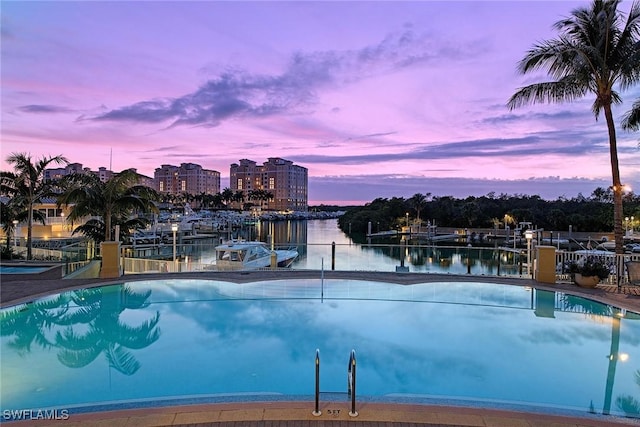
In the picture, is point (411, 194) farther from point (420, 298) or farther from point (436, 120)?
point (420, 298)

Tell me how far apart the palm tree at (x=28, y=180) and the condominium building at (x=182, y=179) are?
490 ft

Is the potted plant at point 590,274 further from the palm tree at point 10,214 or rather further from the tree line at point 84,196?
the palm tree at point 10,214

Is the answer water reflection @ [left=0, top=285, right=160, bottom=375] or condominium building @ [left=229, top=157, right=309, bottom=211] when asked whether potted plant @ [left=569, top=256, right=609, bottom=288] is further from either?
condominium building @ [left=229, top=157, right=309, bottom=211]

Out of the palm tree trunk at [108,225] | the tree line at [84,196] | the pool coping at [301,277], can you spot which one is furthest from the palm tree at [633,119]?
the palm tree trunk at [108,225]

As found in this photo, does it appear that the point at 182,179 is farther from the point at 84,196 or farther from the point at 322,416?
the point at 322,416

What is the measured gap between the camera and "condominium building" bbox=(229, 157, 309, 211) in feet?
511

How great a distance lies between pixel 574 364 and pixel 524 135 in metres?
27.6

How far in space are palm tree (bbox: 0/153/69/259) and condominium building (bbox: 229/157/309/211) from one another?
429 feet

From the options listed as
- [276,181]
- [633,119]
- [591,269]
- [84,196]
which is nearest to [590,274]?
[591,269]

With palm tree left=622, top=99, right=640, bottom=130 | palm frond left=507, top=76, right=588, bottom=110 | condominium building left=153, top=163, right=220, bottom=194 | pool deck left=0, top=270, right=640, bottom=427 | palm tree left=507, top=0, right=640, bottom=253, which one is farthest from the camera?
condominium building left=153, top=163, right=220, bottom=194

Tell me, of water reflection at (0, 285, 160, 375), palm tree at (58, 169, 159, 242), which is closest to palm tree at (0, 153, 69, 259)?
palm tree at (58, 169, 159, 242)

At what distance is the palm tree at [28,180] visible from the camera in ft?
52.3

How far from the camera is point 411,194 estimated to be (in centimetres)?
6688

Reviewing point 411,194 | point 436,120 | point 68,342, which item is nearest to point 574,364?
point 68,342
